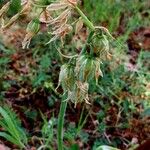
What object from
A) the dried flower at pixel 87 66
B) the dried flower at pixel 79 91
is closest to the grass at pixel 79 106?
the dried flower at pixel 79 91

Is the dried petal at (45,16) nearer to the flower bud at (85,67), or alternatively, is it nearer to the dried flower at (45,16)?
the dried flower at (45,16)

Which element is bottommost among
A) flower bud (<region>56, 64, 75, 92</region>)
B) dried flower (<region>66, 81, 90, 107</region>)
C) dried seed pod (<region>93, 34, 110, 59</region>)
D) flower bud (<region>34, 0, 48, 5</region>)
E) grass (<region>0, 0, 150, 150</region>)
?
grass (<region>0, 0, 150, 150</region>)

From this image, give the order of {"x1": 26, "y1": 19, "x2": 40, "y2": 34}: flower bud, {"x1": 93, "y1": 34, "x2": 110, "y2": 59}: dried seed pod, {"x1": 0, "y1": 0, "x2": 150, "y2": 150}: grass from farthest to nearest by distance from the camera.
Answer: {"x1": 0, "y1": 0, "x2": 150, "y2": 150}: grass → {"x1": 26, "y1": 19, "x2": 40, "y2": 34}: flower bud → {"x1": 93, "y1": 34, "x2": 110, "y2": 59}: dried seed pod

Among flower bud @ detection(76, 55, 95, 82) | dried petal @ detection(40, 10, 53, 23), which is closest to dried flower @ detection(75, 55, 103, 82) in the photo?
flower bud @ detection(76, 55, 95, 82)

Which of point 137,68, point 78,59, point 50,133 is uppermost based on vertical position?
point 78,59

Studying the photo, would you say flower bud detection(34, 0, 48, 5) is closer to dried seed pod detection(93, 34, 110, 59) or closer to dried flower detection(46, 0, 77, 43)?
dried flower detection(46, 0, 77, 43)

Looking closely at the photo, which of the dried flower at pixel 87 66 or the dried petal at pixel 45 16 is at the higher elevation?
the dried petal at pixel 45 16

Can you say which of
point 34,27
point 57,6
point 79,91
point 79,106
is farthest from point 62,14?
point 79,106

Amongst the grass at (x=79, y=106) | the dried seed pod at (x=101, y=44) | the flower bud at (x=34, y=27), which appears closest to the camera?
the dried seed pod at (x=101, y=44)

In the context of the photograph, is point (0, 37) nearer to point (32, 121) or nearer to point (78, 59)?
point (32, 121)

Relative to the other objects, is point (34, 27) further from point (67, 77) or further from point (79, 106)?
point (79, 106)

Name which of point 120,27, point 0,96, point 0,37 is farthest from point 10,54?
point 120,27
